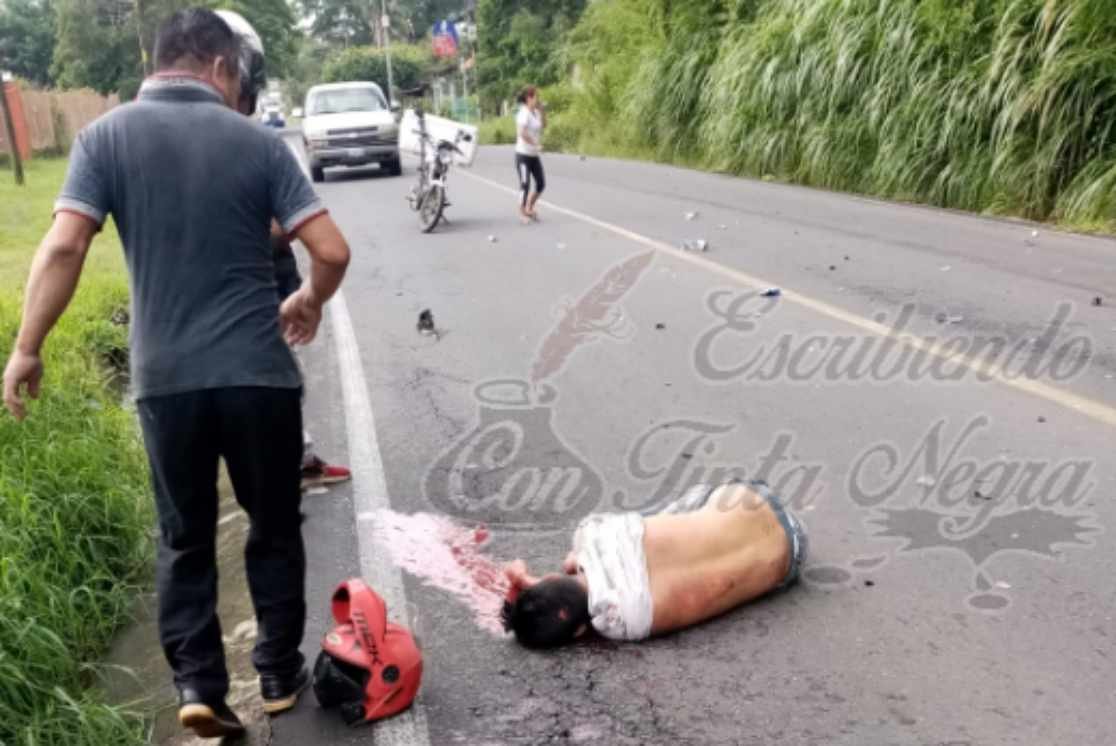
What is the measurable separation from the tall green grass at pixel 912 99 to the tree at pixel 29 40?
62647 millimetres

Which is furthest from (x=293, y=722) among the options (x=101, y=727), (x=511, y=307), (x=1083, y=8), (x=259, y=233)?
(x=1083, y=8)

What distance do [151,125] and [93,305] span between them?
6281mm

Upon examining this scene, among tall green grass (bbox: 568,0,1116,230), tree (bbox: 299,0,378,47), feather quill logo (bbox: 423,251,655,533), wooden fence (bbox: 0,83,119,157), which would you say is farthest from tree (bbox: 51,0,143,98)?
feather quill logo (bbox: 423,251,655,533)

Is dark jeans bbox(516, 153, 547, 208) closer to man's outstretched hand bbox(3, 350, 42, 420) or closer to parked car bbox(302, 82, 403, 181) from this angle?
parked car bbox(302, 82, 403, 181)

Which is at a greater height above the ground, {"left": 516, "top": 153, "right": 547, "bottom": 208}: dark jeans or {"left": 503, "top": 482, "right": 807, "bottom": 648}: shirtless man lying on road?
{"left": 503, "top": 482, "right": 807, "bottom": 648}: shirtless man lying on road

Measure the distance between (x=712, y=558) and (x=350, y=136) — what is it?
2078 centimetres

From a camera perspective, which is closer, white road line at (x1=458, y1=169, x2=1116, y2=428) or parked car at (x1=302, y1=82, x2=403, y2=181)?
white road line at (x1=458, y1=169, x2=1116, y2=428)

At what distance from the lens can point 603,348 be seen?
305 inches

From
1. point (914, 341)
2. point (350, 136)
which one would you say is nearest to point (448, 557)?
point (914, 341)

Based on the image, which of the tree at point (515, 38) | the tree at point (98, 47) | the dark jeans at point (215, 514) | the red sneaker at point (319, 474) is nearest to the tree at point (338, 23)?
the tree at point (98, 47)

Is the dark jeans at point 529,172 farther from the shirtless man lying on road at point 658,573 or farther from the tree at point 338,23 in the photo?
the tree at point 338,23

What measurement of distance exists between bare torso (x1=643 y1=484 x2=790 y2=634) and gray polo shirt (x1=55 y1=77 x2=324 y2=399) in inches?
54.3

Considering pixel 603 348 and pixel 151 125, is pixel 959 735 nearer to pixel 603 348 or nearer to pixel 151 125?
pixel 151 125

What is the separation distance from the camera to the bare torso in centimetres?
375
